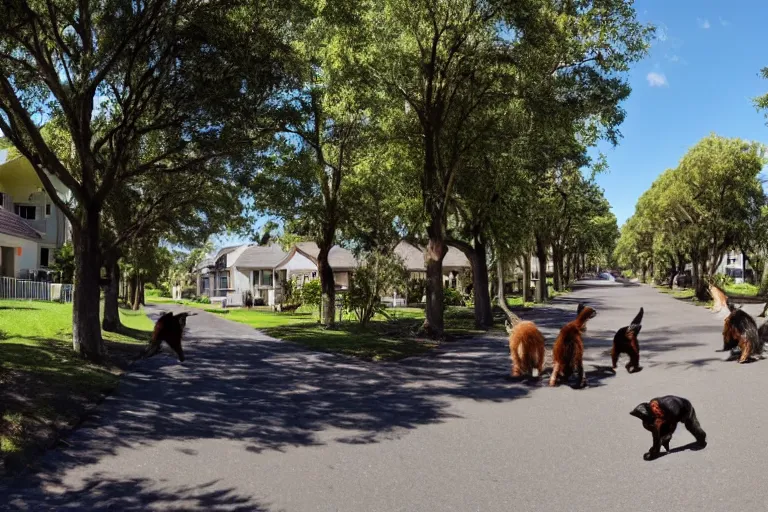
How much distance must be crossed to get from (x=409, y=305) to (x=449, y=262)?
13.8 meters

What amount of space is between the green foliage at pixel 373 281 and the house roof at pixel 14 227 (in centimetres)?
1663

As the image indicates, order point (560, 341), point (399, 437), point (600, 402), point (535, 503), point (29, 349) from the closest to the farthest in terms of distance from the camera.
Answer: point (535, 503)
point (399, 437)
point (600, 402)
point (560, 341)
point (29, 349)

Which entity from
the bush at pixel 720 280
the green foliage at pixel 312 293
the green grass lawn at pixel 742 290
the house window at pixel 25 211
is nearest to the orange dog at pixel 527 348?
the green foliage at pixel 312 293

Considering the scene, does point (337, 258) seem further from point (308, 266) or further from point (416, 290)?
point (416, 290)

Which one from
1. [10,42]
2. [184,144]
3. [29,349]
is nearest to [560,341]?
[184,144]

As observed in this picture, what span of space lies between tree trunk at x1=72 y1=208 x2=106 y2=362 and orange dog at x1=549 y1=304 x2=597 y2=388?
9059 mm

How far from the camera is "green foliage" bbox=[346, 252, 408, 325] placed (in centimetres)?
2259

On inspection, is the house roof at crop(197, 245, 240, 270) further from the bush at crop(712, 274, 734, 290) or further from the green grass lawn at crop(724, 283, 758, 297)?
the green grass lawn at crop(724, 283, 758, 297)

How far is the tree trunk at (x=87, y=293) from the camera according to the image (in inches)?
492

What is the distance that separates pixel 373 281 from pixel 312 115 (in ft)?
21.2

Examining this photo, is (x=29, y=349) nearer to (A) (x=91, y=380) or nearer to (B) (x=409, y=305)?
(A) (x=91, y=380)

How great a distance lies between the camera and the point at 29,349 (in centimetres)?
1238

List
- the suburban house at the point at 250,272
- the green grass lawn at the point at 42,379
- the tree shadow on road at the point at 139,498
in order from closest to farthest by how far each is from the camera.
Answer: the tree shadow on road at the point at 139,498, the green grass lawn at the point at 42,379, the suburban house at the point at 250,272

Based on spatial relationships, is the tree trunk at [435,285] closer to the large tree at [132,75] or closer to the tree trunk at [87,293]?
the large tree at [132,75]
